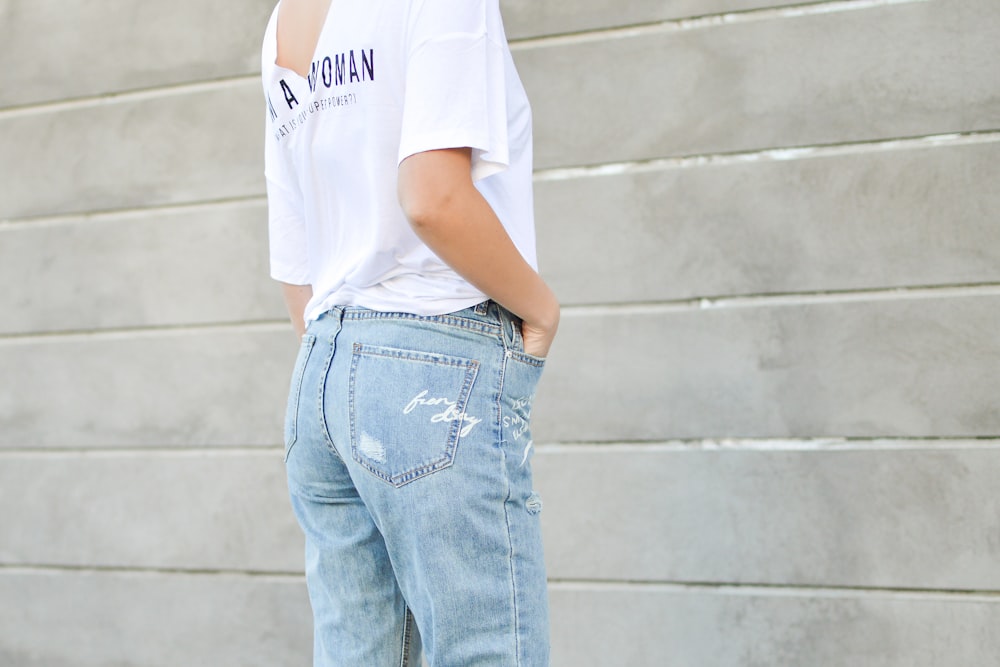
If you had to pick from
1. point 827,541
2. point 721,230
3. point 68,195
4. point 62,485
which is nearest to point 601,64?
point 721,230

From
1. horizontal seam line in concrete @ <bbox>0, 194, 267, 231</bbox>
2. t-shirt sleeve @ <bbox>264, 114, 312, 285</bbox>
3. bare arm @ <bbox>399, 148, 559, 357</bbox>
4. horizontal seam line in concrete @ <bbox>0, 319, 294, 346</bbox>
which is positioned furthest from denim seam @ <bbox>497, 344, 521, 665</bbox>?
horizontal seam line in concrete @ <bbox>0, 194, 267, 231</bbox>

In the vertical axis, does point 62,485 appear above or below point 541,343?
below

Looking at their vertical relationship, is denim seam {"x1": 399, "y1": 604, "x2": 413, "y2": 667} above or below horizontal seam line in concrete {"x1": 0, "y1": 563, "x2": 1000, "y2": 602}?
above

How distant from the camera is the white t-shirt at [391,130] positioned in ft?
3.35

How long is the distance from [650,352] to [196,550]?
1291 millimetres

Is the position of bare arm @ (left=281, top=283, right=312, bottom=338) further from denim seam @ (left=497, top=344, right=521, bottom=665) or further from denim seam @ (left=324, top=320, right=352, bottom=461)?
denim seam @ (left=497, top=344, right=521, bottom=665)

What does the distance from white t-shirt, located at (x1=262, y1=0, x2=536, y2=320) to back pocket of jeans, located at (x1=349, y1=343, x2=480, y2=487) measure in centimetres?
7

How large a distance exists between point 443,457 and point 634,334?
1.10 metres

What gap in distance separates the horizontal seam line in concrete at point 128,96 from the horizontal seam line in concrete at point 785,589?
4.60ft

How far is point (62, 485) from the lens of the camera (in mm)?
2547

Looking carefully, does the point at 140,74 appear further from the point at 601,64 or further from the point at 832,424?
the point at 832,424

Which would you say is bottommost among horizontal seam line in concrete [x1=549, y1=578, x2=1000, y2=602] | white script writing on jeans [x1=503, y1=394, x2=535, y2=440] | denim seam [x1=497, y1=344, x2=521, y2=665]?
horizontal seam line in concrete [x1=549, y1=578, x2=1000, y2=602]

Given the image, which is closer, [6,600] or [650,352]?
[650,352]

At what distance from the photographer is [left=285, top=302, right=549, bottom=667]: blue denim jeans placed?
1.03 meters
